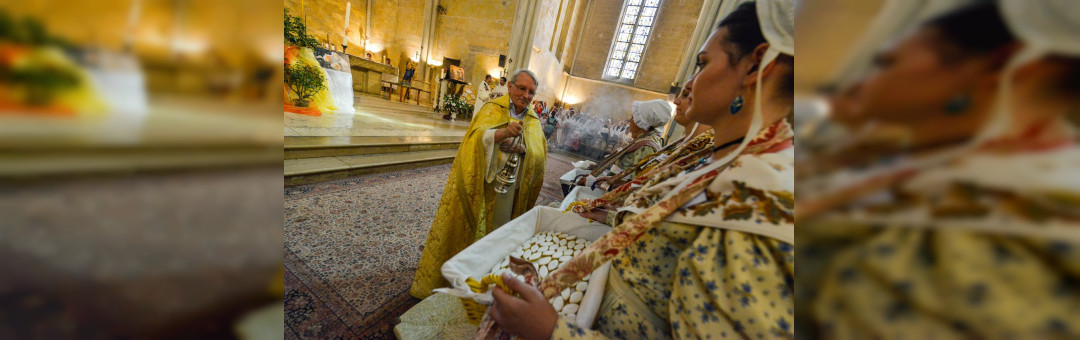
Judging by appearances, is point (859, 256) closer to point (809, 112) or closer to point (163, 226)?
point (809, 112)

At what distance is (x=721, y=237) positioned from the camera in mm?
773

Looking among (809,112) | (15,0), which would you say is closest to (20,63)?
(15,0)

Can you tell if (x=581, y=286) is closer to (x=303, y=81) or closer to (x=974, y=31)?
(x=974, y=31)

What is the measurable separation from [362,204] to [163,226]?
10.4 ft

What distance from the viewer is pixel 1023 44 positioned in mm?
162

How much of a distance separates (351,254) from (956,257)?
103 inches

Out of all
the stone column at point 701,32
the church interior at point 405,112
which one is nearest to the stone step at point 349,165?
the church interior at point 405,112

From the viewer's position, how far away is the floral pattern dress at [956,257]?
0.17 meters

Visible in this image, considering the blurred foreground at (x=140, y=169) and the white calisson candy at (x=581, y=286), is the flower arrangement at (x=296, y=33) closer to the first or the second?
the white calisson candy at (x=581, y=286)

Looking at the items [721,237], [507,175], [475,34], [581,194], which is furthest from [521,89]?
[475,34]

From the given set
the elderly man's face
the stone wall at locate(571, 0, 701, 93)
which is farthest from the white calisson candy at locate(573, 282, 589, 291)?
the stone wall at locate(571, 0, 701, 93)

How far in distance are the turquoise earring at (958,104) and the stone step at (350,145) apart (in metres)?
4.12

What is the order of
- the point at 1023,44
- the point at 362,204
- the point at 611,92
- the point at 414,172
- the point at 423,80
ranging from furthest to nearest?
the point at 611,92, the point at 423,80, the point at 414,172, the point at 362,204, the point at 1023,44

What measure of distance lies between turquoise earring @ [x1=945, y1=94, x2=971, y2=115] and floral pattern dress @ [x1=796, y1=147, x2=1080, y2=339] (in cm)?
2
